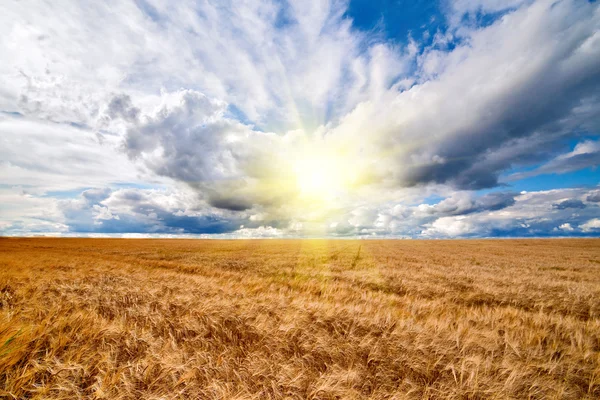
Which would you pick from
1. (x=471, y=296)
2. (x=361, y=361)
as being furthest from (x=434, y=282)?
(x=361, y=361)

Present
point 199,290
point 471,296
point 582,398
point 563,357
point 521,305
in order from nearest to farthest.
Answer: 1. point 582,398
2. point 563,357
3. point 199,290
4. point 521,305
5. point 471,296

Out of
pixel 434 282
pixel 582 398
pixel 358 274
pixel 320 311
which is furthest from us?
pixel 358 274

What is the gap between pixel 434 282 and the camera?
43.1 feet

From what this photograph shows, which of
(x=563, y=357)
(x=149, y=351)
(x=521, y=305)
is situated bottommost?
(x=521, y=305)

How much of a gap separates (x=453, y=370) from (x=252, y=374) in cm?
282

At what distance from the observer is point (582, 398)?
3473 mm

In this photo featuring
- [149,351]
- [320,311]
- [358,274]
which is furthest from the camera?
[358,274]

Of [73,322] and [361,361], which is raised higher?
[73,322]

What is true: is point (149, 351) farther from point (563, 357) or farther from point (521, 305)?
point (521, 305)

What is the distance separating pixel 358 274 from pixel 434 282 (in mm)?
3990

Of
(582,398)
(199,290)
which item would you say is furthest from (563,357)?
(199,290)

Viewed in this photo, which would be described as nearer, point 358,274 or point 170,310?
point 170,310

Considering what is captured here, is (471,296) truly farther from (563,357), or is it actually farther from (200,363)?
(200,363)

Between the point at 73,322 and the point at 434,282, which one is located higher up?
the point at 73,322
